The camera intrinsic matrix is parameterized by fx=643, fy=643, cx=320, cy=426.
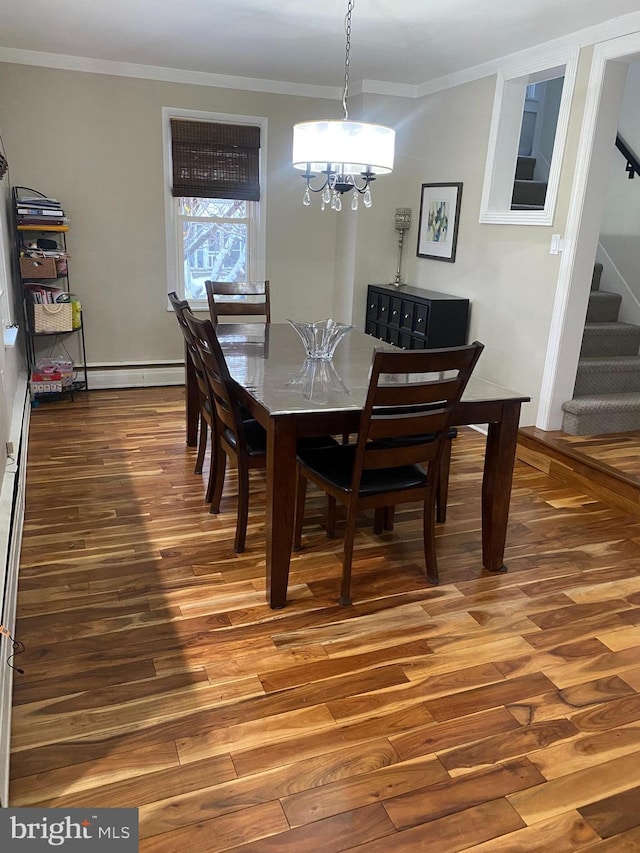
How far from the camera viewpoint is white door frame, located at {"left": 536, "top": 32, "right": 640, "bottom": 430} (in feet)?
11.6

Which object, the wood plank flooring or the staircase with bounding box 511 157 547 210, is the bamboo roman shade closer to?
the staircase with bounding box 511 157 547 210

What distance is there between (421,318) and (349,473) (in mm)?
2523

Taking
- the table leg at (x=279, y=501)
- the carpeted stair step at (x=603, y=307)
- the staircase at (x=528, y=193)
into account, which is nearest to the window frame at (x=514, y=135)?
the staircase at (x=528, y=193)

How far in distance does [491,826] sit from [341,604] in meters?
1.00

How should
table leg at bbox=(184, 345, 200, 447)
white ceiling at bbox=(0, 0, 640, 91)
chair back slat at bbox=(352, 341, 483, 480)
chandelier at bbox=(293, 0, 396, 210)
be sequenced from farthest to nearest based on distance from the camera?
table leg at bbox=(184, 345, 200, 447) < white ceiling at bbox=(0, 0, 640, 91) < chandelier at bbox=(293, 0, 396, 210) < chair back slat at bbox=(352, 341, 483, 480)

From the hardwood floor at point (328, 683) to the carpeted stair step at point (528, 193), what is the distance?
2.90 meters

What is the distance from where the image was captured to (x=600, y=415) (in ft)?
13.6

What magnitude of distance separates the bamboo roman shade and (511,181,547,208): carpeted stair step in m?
2.11

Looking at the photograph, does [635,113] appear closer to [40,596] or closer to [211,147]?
[211,147]

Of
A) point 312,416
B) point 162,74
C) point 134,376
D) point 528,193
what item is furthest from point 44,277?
point 528,193

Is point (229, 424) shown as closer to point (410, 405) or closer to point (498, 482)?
point (410, 405)

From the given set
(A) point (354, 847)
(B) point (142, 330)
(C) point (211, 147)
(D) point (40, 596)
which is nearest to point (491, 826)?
(A) point (354, 847)

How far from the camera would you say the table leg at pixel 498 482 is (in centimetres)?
258

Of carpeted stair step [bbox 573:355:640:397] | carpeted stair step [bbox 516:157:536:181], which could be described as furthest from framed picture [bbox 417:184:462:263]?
carpeted stair step [bbox 573:355:640:397]
